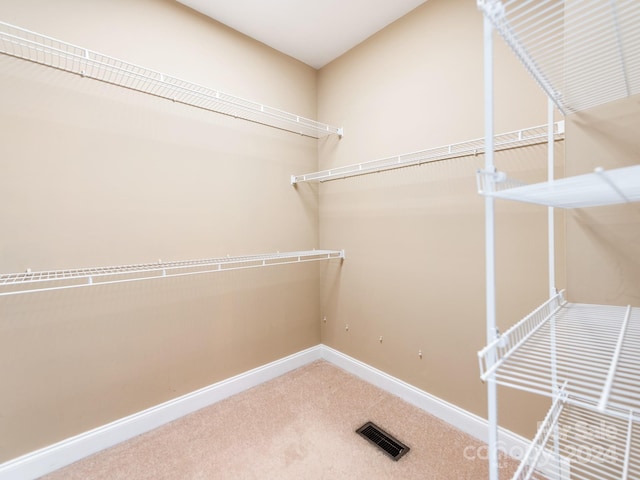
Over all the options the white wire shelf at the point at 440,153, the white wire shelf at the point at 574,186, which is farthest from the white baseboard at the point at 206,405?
the white wire shelf at the point at 440,153

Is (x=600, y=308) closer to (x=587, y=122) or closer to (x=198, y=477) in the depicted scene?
(x=587, y=122)

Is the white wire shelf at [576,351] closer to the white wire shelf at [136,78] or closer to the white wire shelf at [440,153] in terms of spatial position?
the white wire shelf at [440,153]

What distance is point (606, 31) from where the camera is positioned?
91 cm

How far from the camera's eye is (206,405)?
1.87 m

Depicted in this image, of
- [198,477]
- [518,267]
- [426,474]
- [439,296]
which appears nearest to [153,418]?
[198,477]

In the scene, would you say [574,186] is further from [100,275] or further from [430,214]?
[100,275]

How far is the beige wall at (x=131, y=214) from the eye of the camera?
1.33 m

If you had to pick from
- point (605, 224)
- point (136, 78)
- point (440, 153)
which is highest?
point (136, 78)

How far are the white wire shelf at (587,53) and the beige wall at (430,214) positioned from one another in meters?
0.26

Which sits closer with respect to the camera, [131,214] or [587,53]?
[587,53]

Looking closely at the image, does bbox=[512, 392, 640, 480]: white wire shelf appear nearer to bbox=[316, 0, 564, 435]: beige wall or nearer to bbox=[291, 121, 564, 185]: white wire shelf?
bbox=[316, 0, 564, 435]: beige wall

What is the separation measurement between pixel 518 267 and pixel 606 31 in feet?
3.09

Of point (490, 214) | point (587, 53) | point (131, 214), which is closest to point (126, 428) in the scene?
point (131, 214)

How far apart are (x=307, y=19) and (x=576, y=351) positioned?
216 centimetres
